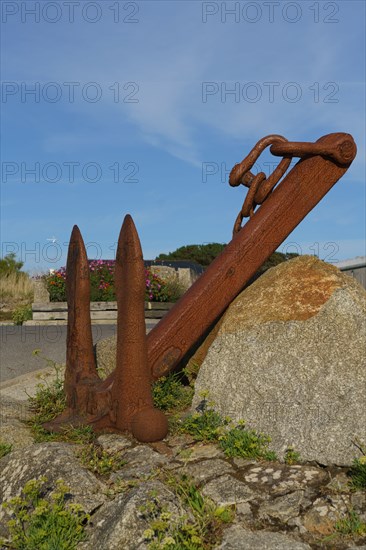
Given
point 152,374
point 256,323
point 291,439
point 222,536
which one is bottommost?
point 222,536

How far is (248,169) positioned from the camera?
4691 millimetres

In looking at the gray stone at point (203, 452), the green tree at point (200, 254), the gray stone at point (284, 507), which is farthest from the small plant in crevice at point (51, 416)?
the green tree at point (200, 254)

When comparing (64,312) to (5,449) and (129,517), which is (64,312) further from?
(129,517)

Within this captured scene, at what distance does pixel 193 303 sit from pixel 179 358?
37 centimetres

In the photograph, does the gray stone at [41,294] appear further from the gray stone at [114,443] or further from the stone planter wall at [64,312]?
the gray stone at [114,443]

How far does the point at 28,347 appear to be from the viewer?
7.93 metres

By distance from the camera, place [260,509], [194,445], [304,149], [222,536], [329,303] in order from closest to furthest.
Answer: [222,536], [260,509], [194,445], [329,303], [304,149]

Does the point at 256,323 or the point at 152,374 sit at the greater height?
the point at 256,323

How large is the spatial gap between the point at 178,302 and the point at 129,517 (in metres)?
1.79

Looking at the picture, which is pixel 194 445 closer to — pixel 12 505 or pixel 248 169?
pixel 12 505

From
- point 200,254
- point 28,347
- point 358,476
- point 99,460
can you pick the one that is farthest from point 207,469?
point 200,254

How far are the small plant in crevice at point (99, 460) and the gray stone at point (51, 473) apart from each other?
0.07 meters

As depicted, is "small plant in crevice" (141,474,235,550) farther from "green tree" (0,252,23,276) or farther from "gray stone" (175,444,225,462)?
"green tree" (0,252,23,276)

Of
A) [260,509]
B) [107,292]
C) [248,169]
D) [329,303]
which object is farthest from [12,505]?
[107,292]
